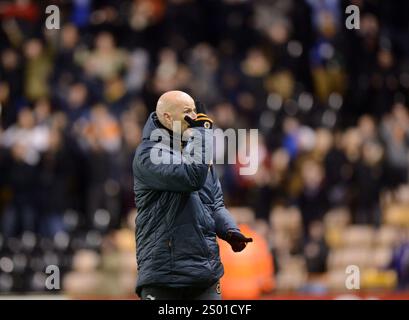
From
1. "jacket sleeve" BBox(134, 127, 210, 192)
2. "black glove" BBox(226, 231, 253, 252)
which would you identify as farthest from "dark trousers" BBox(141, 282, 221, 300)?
"jacket sleeve" BBox(134, 127, 210, 192)

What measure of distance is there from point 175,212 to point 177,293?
1.76 feet

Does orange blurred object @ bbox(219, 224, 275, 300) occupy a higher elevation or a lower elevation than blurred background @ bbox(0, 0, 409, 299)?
lower

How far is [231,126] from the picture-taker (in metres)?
17.6

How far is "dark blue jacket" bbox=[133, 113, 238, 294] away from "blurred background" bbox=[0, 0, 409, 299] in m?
5.42

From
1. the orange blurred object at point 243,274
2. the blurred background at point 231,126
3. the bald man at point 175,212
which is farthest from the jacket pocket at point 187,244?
the blurred background at point 231,126

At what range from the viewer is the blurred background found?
53.2 feet

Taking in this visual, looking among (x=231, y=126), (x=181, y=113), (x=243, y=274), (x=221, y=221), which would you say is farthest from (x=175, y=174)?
(x=231, y=126)

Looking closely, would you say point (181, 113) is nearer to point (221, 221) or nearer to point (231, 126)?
point (221, 221)

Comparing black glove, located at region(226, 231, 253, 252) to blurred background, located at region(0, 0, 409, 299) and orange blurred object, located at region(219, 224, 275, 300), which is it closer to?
orange blurred object, located at region(219, 224, 275, 300)

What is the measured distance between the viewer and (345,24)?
19.1 m

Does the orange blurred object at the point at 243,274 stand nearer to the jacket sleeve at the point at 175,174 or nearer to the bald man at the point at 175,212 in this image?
the bald man at the point at 175,212

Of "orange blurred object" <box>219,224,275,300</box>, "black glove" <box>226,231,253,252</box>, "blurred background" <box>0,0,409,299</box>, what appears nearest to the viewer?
"black glove" <box>226,231,253,252</box>

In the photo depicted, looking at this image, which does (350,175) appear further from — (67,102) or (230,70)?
(67,102)
